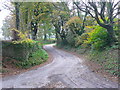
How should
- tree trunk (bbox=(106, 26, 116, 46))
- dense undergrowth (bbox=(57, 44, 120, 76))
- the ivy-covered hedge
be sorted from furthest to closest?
tree trunk (bbox=(106, 26, 116, 46)), the ivy-covered hedge, dense undergrowth (bbox=(57, 44, 120, 76))

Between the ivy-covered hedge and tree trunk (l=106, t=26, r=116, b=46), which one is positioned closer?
the ivy-covered hedge

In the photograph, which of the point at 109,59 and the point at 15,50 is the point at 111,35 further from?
the point at 15,50

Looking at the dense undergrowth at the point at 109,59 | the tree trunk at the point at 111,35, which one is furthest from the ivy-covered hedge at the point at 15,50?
the tree trunk at the point at 111,35

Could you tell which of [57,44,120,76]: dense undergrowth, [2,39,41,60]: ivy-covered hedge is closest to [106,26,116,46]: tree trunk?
[57,44,120,76]: dense undergrowth

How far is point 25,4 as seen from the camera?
36.7 ft

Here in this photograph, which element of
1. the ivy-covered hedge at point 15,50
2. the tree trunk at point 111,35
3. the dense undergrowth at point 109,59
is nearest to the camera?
the dense undergrowth at point 109,59

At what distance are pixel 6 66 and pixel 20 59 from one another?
1.24m

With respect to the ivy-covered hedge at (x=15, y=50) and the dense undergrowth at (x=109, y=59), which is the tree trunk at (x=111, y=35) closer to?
the dense undergrowth at (x=109, y=59)

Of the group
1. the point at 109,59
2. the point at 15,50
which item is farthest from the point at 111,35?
the point at 15,50

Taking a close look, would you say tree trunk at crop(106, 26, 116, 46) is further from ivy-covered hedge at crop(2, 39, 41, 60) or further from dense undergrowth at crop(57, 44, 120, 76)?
ivy-covered hedge at crop(2, 39, 41, 60)

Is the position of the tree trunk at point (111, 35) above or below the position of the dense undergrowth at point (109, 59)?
above

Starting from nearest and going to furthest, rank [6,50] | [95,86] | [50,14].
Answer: [95,86] → [6,50] → [50,14]

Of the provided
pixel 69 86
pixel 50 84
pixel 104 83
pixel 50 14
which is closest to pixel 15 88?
pixel 50 84

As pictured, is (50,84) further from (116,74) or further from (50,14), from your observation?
(50,14)
